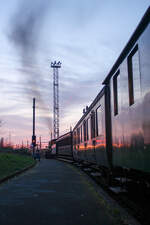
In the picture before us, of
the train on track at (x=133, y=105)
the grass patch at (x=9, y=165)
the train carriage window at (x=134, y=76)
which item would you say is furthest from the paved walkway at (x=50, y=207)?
the grass patch at (x=9, y=165)

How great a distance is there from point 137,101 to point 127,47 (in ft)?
4.48

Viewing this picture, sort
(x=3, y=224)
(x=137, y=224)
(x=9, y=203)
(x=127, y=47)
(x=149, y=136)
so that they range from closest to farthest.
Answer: (x=149, y=136) < (x=137, y=224) < (x=3, y=224) < (x=127, y=47) < (x=9, y=203)

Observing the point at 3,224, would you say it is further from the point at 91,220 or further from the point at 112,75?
the point at 112,75

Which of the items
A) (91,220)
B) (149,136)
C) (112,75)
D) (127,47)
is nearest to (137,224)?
(91,220)

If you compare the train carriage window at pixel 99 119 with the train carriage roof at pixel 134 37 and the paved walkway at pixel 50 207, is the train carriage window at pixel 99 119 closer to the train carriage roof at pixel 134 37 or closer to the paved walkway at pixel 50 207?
the paved walkway at pixel 50 207

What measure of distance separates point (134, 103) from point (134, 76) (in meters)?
0.50

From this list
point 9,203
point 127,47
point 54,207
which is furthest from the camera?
point 9,203

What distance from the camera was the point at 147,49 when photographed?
207 inches

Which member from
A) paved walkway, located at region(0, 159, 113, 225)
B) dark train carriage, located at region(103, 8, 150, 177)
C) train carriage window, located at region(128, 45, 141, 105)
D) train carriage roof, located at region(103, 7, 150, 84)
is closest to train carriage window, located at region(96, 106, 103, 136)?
paved walkway, located at region(0, 159, 113, 225)

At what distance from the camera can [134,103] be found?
19.9 feet

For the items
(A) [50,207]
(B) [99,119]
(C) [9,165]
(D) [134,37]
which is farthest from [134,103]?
(C) [9,165]

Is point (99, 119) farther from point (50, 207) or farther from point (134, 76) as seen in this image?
point (134, 76)

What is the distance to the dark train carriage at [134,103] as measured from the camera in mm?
5293

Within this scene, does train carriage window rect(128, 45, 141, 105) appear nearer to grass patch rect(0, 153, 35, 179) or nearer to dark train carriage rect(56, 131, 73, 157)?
grass patch rect(0, 153, 35, 179)
